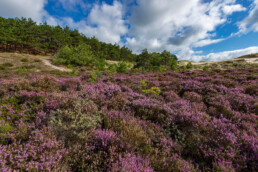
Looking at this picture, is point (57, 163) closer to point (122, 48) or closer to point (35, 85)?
point (35, 85)

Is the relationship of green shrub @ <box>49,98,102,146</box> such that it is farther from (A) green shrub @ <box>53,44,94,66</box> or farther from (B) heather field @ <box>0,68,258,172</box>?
(A) green shrub @ <box>53,44,94,66</box>

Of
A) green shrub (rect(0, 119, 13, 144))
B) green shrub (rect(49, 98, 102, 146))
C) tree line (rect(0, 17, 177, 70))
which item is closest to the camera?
green shrub (rect(0, 119, 13, 144))

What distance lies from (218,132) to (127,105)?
101 inches

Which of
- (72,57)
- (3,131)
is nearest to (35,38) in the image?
(72,57)

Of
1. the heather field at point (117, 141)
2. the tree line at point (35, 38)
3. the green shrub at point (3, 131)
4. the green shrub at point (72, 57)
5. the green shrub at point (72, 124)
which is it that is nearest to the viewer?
the heather field at point (117, 141)

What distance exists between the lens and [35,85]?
477 cm

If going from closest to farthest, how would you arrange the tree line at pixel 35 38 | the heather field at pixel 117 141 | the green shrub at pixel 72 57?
the heather field at pixel 117 141 < the green shrub at pixel 72 57 < the tree line at pixel 35 38

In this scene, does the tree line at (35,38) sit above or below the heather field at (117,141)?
above

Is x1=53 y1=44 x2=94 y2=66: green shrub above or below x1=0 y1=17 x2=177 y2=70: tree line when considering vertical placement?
below

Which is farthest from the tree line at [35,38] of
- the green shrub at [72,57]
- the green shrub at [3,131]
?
the green shrub at [3,131]

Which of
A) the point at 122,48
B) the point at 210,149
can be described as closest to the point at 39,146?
the point at 210,149

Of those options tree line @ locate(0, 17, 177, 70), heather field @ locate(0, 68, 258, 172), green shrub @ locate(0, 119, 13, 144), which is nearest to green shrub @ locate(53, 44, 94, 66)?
tree line @ locate(0, 17, 177, 70)

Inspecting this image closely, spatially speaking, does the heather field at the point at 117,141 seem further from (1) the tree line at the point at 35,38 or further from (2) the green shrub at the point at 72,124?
(1) the tree line at the point at 35,38

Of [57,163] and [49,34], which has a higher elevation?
[49,34]
